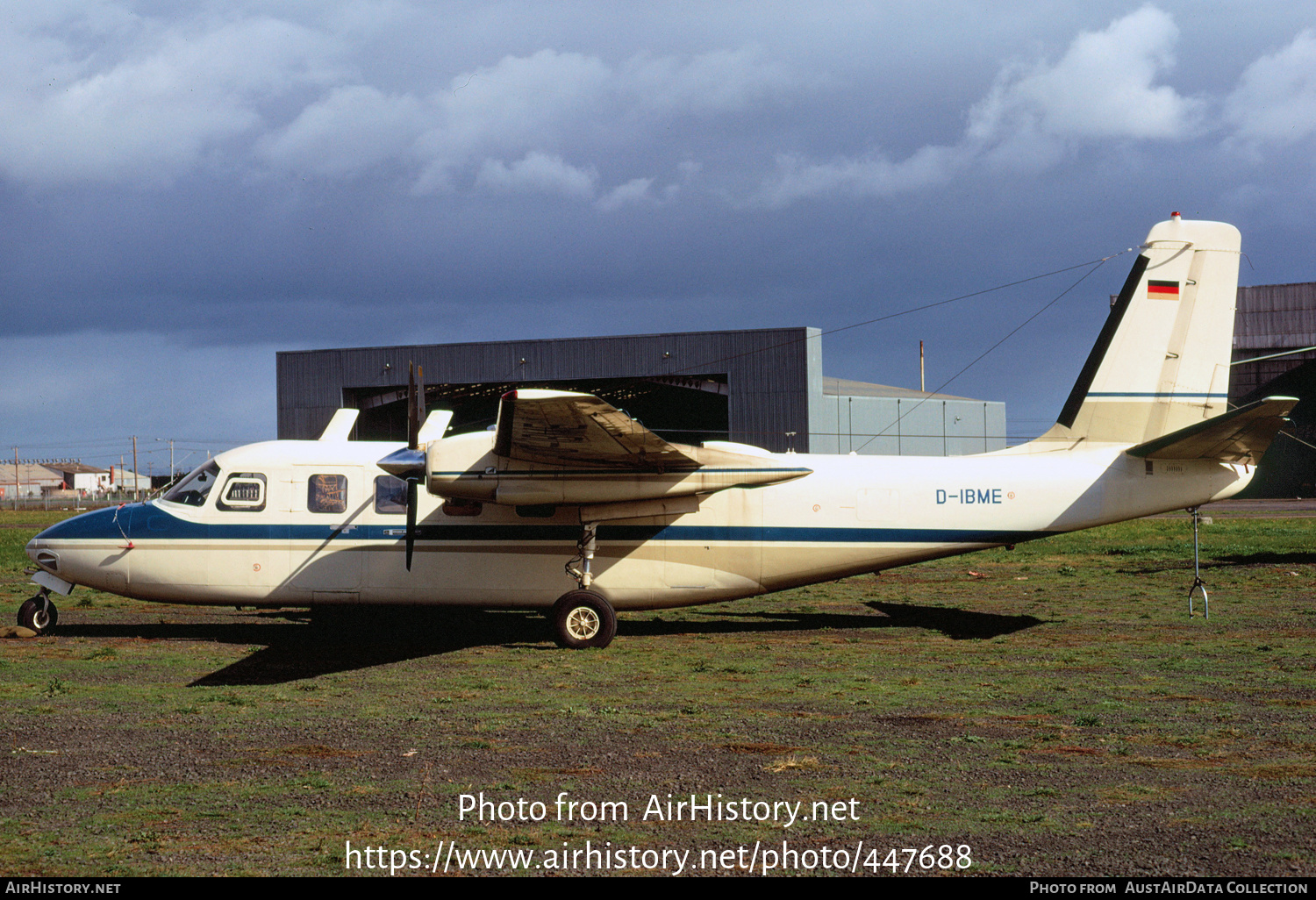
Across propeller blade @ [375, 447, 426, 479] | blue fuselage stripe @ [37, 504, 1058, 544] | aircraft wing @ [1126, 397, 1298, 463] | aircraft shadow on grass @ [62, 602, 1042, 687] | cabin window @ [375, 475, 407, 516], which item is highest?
aircraft wing @ [1126, 397, 1298, 463]

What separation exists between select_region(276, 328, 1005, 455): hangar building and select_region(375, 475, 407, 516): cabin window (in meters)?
29.9

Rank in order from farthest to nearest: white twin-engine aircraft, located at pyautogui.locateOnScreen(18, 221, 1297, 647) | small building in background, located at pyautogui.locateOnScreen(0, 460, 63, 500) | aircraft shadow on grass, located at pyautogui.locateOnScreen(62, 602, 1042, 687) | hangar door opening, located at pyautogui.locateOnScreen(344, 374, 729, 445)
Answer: small building in background, located at pyautogui.locateOnScreen(0, 460, 63, 500) < hangar door opening, located at pyautogui.locateOnScreen(344, 374, 729, 445) < white twin-engine aircraft, located at pyautogui.locateOnScreen(18, 221, 1297, 647) < aircraft shadow on grass, located at pyautogui.locateOnScreen(62, 602, 1042, 687)

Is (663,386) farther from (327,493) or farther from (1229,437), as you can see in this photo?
(1229,437)

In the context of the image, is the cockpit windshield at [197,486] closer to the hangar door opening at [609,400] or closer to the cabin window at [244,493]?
the cabin window at [244,493]

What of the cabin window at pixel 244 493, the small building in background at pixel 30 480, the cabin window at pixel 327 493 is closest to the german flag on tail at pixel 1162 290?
the cabin window at pixel 327 493

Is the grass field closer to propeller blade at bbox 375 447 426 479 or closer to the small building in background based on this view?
propeller blade at bbox 375 447 426 479

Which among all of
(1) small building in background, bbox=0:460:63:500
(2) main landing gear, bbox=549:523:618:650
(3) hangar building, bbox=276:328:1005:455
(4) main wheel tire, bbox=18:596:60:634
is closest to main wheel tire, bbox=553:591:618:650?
(2) main landing gear, bbox=549:523:618:650

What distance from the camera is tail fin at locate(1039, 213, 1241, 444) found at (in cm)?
1541

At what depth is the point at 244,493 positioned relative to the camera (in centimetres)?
1520

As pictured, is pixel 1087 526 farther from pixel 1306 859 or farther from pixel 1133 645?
pixel 1306 859

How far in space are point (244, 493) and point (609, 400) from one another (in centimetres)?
4228

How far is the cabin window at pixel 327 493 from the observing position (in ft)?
49.8

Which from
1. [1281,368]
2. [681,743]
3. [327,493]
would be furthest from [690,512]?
[1281,368]

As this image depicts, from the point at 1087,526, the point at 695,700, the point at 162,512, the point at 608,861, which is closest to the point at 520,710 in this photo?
the point at 695,700
